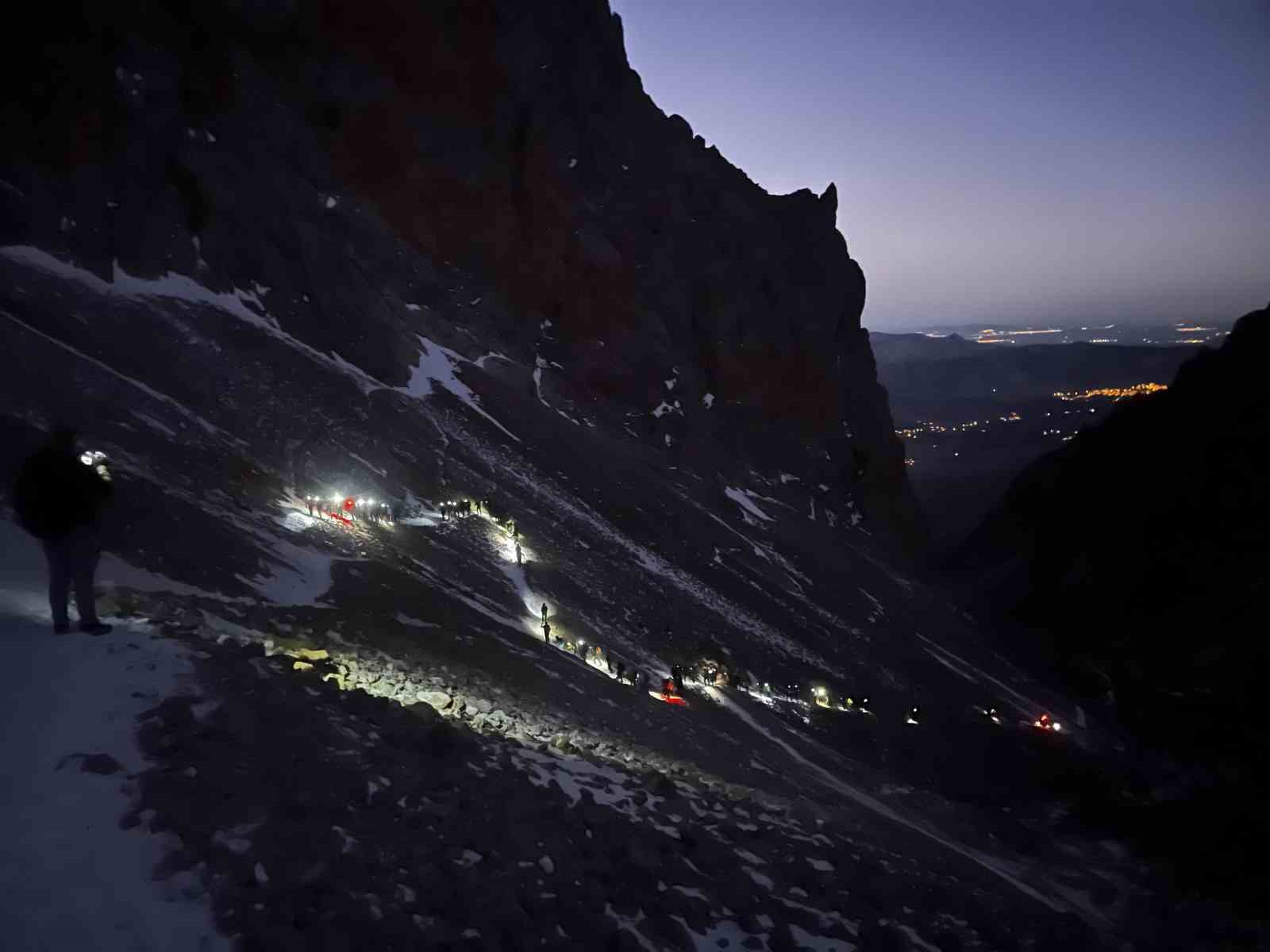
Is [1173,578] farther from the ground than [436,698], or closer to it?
closer to it

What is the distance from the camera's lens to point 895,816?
75.7 feet

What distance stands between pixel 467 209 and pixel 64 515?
179ft

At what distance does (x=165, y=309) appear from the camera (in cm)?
2997

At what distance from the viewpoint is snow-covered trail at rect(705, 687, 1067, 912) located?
21.6m

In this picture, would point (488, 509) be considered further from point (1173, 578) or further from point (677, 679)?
Result: point (1173, 578)

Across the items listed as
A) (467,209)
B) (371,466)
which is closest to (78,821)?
(371,466)

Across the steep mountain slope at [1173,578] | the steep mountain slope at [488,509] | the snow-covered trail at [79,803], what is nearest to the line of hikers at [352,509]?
the steep mountain slope at [488,509]

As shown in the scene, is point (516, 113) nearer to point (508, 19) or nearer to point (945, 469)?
point (508, 19)

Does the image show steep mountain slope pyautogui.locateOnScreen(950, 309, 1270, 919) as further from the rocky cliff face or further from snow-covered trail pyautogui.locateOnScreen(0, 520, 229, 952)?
snow-covered trail pyautogui.locateOnScreen(0, 520, 229, 952)

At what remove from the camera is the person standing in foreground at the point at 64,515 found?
8.10 metres

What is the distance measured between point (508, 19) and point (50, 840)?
71928 millimetres

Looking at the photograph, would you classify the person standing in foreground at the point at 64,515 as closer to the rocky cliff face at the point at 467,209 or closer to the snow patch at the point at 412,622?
the snow patch at the point at 412,622

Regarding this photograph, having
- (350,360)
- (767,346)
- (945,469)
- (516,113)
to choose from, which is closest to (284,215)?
(350,360)

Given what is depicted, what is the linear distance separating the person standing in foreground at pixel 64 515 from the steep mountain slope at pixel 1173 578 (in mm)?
39237
